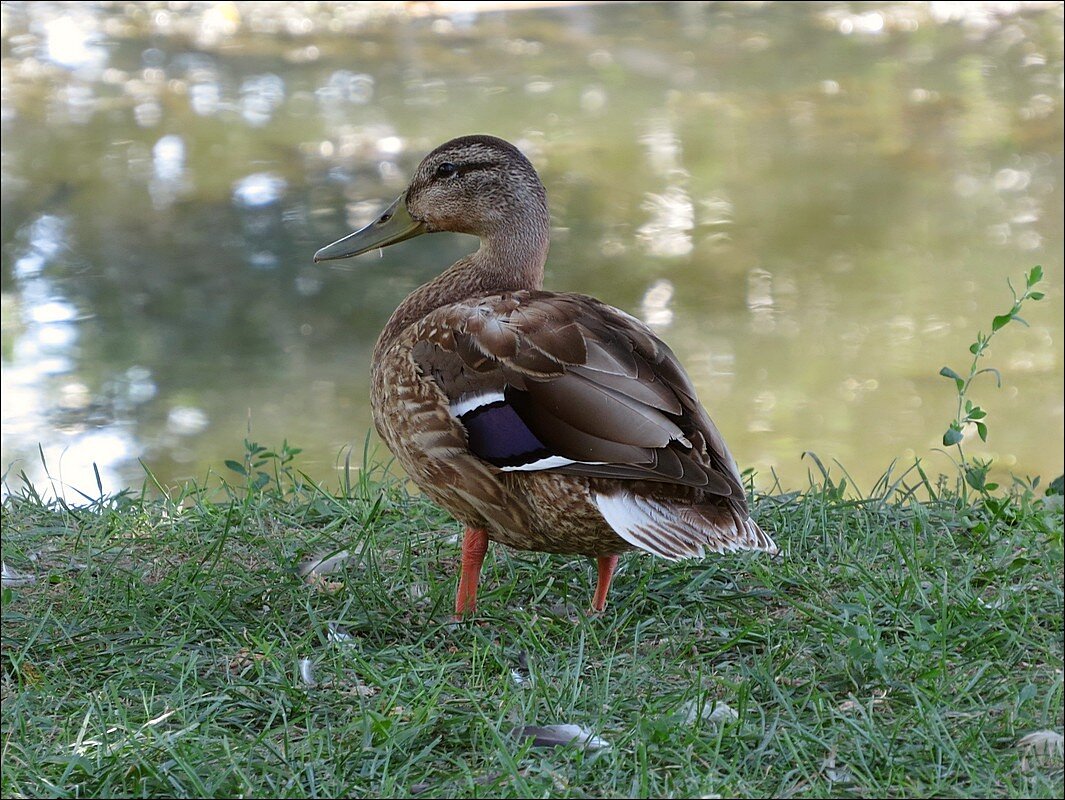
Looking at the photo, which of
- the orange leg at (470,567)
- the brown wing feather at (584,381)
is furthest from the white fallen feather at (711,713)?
the orange leg at (470,567)

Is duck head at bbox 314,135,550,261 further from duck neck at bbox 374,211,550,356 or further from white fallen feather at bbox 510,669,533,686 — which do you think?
white fallen feather at bbox 510,669,533,686

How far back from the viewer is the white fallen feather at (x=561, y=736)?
2467 millimetres

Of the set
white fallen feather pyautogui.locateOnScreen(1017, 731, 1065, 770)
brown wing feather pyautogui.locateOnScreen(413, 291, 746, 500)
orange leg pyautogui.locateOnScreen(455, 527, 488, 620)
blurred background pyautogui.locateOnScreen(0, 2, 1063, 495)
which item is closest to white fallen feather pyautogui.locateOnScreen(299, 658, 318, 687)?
orange leg pyautogui.locateOnScreen(455, 527, 488, 620)

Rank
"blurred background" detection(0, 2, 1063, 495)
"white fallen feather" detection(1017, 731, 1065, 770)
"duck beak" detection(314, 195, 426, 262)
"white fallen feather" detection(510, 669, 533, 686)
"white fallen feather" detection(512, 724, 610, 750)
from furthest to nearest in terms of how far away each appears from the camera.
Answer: "blurred background" detection(0, 2, 1063, 495) → "duck beak" detection(314, 195, 426, 262) → "white fallen feather" detection(510, 669, 533, 686) → "white fallen feather" detection(512, 724, 610, 750) → "white fallen feather" detection(1017, 731, 1065, 770)

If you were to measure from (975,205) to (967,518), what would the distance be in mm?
4492

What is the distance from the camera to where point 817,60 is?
1095cm

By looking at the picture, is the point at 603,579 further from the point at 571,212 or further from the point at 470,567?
the point at 571,212

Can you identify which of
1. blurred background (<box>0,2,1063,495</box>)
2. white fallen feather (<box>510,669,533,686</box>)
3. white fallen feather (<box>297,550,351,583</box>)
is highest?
white fallen feather (<box>510,669,533,686</box>)

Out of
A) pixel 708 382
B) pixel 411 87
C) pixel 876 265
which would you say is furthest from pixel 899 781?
pixel 411 87

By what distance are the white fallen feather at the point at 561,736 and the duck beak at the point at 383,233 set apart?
1.63 meters

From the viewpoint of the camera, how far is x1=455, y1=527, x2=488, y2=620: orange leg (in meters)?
3.09

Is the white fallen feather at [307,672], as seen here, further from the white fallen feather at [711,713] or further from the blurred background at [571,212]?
the blurred background at [571,212]

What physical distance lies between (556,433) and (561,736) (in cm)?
64

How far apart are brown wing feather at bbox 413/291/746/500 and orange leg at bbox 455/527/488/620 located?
341 millimetres
